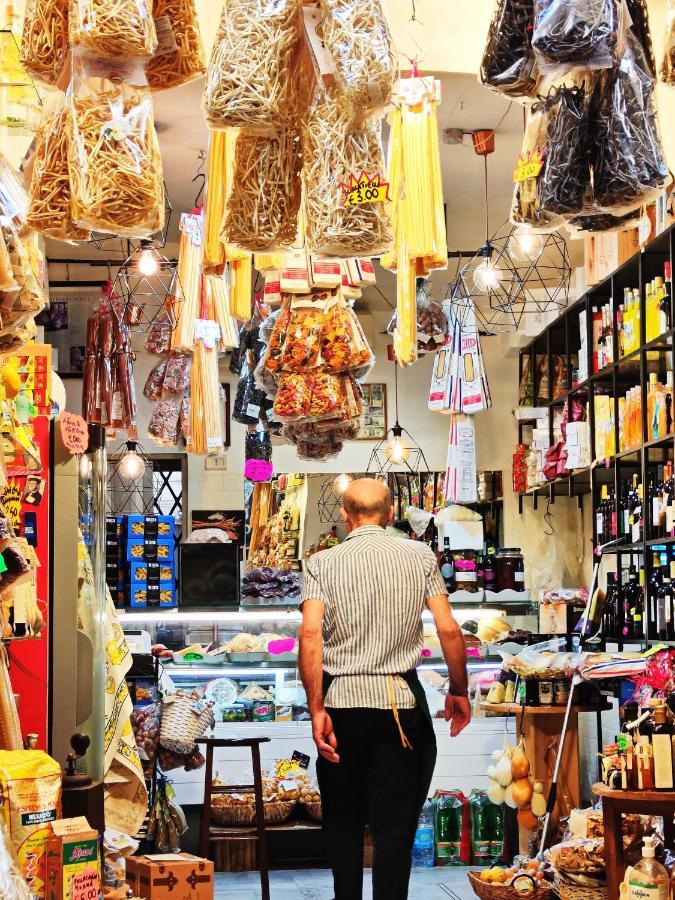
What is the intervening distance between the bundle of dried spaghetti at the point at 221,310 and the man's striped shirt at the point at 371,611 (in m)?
3.00

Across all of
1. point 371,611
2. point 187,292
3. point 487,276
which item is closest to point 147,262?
point 187,292

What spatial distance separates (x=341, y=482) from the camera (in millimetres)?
10344

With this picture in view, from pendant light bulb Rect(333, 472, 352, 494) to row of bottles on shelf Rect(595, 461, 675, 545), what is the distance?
9.45 feet

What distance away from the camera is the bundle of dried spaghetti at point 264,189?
120 inches

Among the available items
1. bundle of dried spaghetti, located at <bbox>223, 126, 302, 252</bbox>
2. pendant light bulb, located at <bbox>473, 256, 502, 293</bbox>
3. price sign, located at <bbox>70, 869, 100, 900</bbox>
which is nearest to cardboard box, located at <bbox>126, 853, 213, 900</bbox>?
price sign, located at <bbox>70, 869, 100, 900</bbox>

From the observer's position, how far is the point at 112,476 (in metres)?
12.3

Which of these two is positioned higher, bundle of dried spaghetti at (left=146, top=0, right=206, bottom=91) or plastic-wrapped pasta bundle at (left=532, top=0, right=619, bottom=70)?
bundle of dried spaghetti at (left=146, top=0, right=206, bottom=91)

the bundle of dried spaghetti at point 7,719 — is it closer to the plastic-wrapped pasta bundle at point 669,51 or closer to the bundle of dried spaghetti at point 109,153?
the bundle of dried spaghetti at point 109,153

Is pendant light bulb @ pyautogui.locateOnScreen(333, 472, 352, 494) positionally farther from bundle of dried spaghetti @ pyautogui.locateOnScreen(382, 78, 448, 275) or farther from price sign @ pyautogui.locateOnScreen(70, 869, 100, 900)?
price sign @ pyautogui.locateOnScreen(70, 869, 100, 900)

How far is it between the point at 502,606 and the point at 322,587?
4519mm

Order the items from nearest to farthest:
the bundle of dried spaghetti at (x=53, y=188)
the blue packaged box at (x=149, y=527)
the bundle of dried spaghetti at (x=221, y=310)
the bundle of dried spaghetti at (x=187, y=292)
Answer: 1. the bundle of dried spaghetti at (x=53, y=188)
2. the bundle of dried spaghetti at (x=187, y=292)
3. the bundle of dried spaghetti at (x=221, y=310)
4. the blue packaged box at (x=149, y=527)

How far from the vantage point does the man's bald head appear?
180 inches

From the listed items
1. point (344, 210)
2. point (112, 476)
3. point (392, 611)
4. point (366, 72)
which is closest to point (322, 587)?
point (392, 611)

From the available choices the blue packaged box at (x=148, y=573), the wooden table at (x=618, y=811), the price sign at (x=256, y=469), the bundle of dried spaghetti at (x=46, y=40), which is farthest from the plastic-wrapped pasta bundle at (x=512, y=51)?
the price sign at (x=256, y=469)
